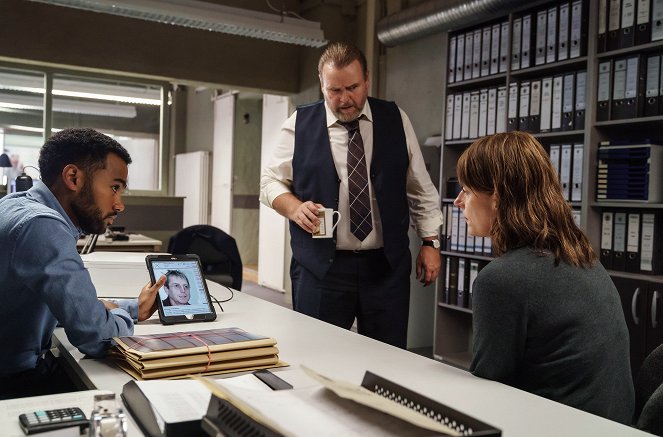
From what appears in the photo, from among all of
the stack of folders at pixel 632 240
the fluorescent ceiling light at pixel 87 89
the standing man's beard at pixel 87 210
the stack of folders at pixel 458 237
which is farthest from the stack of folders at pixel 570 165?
the fluorescent ceiling light at pixel 87 89

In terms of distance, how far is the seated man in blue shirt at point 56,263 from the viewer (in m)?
1.28

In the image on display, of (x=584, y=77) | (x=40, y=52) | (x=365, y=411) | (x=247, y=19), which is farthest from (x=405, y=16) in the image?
(x=365, y=411)

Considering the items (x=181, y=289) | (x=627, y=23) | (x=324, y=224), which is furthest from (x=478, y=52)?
(x=181, y=289)

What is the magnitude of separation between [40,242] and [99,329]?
0.21 m

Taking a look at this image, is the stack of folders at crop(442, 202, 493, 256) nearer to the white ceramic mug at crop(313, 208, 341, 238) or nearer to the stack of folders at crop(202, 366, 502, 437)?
the white ceramic mug at crop(313, 208, 341, 238)

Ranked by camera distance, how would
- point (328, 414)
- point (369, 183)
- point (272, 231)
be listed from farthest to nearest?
point (272, 231), point (369, 183), point (328, 414)

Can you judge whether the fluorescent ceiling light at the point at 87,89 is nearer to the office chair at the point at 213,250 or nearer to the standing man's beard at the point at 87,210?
the office chair at the point at 213,250

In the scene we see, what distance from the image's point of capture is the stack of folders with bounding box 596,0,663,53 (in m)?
2.89

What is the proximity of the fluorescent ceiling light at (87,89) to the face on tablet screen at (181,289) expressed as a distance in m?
4.59

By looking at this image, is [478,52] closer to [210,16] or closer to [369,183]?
[210,16]

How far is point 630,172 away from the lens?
9.81 feet

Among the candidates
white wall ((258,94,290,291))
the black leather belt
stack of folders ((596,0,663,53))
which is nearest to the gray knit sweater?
the black leather belt

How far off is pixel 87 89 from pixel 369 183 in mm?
4846

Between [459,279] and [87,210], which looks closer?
[87,210]
